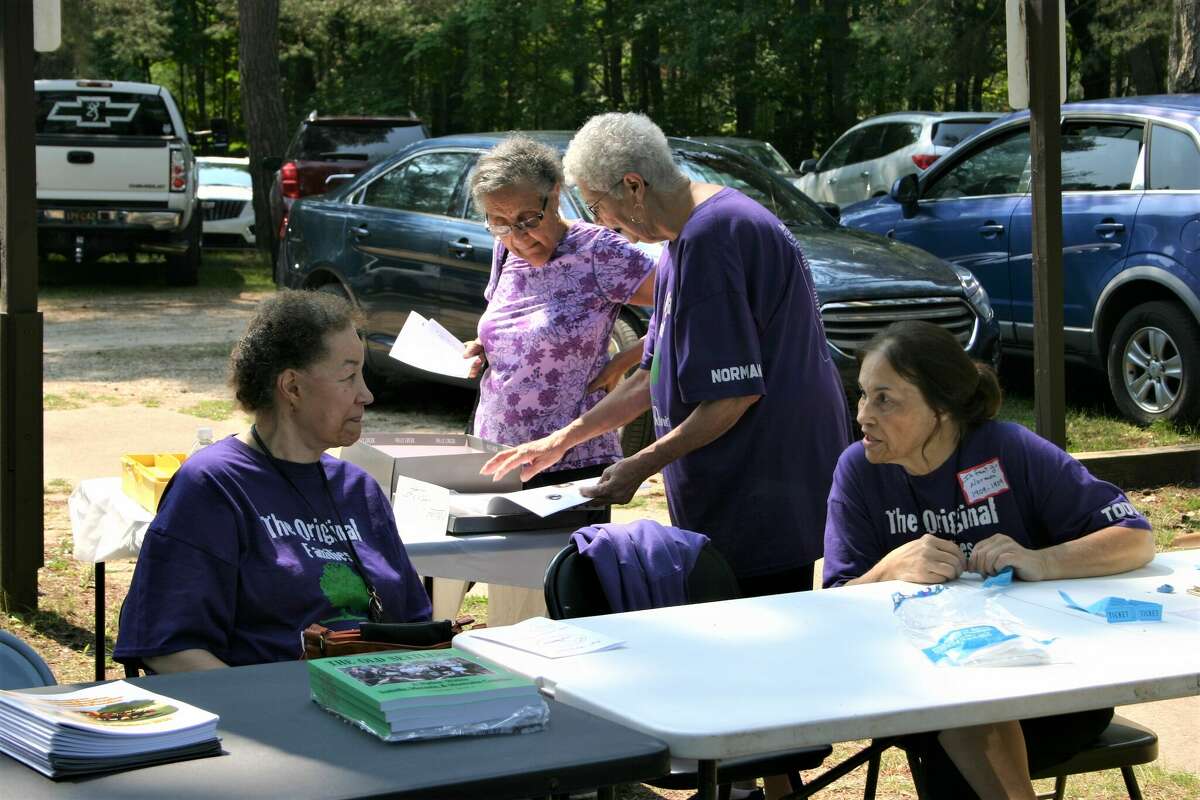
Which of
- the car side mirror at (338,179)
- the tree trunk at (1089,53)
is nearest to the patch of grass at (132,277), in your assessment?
the car side mirror at (338,179)

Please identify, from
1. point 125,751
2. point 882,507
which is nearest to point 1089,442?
point 882,507

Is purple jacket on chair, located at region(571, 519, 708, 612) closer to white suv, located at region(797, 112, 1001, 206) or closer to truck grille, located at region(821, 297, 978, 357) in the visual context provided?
truck grille, located at region(821, 297, 978, 357)

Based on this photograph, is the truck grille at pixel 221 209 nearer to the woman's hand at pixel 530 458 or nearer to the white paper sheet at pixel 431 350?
the white paper sheet at pixel 431 350

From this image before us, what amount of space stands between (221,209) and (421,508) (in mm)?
18667

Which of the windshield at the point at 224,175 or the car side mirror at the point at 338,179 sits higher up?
the windshield at the point at 224,175

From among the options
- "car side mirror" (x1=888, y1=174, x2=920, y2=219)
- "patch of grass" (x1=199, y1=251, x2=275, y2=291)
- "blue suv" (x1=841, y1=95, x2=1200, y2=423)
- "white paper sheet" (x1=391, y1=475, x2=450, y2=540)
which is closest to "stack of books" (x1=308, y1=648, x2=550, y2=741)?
"white paper sheet" (x1=391, y1=475, x2=450, y2=540)

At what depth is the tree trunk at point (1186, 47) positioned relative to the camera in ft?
37.4

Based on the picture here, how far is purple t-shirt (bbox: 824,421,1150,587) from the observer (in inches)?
137

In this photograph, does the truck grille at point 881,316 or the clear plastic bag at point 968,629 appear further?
the truck grille at point 881,316

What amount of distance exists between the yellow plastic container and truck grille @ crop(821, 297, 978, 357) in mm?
4107

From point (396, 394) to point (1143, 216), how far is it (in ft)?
16.0

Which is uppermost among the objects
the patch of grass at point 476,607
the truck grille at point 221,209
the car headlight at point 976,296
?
the truck grille at point 221,209

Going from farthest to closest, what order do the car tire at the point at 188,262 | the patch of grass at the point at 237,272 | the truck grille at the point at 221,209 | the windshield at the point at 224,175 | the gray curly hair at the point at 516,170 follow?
the windshield at the point at 224,175
the truck grille at the point at 221,209
the patch of grass at the point at 237,272
the car tire at the point at 188,262
the gray curly hair at the point at 516,170

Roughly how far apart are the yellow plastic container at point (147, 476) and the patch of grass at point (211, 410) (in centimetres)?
532
